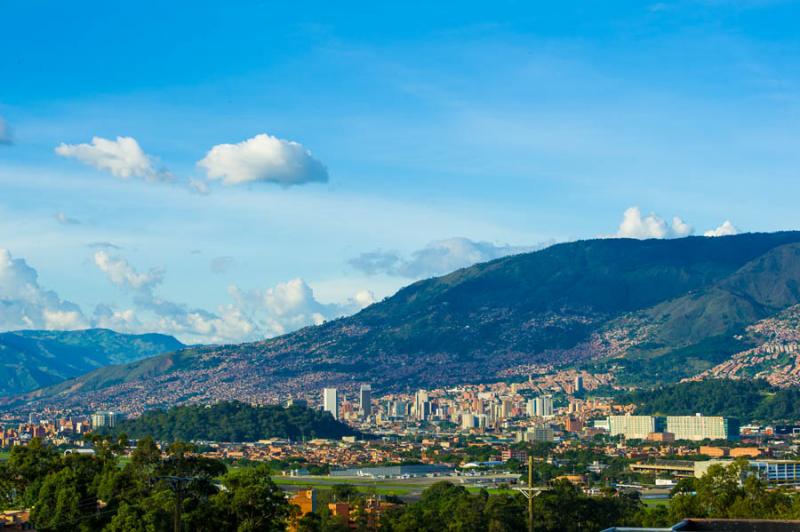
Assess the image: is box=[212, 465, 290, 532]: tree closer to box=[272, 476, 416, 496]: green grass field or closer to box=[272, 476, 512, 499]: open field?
box=[272, 476, 512, 499]: open field

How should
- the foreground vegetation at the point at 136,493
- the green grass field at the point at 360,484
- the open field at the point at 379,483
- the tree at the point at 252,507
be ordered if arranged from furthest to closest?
1. the green grass field at the point at 360,484
2. the open field at the point at 379,483
3. the tree at the point at 252,507
4. the foreground vegetation at the point at 136,493

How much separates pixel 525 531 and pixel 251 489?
81.8 ft

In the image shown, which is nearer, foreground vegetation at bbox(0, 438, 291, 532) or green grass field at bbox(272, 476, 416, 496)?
foreground vegetation at bbox(0, 438, 291, 532)

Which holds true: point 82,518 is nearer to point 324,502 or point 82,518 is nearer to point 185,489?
point 185,489

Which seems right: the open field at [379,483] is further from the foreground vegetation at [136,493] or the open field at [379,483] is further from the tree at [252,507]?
the tree at [252,507]

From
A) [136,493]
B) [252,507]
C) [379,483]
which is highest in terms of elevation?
[136,493]

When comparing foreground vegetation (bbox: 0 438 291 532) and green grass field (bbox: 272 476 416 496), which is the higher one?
foreground vegetation (bbox: 0 438 291 532)

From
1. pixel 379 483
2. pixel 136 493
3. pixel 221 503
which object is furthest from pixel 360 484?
pixel 221 503

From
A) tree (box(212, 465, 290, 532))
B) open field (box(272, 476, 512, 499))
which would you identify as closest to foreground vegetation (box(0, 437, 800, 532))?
tree (box(212, 465, 290, 532))

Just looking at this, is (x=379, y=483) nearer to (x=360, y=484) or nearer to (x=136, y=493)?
(x=360, y=484)

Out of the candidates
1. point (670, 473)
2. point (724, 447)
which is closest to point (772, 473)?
point (670, 473)

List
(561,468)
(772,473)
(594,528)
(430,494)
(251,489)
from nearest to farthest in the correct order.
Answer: (251,489) → (594,528) → (430,494) → (772,473) → (561,468)

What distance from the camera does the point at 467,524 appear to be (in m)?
81.4

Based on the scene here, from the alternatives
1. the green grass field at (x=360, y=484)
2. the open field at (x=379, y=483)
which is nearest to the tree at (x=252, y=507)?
the open field at (x=379, y=483)
